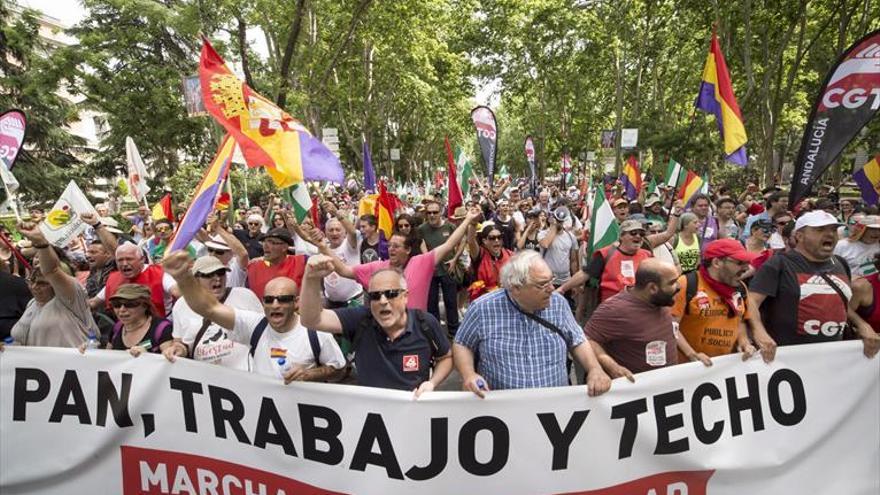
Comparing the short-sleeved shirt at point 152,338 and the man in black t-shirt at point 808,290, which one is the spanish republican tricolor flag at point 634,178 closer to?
the man in black t-shirt at point 808,290

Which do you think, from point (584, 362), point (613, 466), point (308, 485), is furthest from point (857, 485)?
point (308, 485)

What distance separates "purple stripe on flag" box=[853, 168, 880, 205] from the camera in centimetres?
758

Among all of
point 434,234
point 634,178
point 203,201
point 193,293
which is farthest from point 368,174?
point 193,293

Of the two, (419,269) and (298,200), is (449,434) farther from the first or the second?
(298,200)

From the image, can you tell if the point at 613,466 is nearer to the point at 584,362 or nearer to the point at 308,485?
the point at 584,362

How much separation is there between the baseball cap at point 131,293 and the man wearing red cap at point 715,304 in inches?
131

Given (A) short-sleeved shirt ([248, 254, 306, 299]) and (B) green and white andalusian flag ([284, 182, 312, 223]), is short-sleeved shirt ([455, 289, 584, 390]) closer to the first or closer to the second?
(B) green and white andalusian flag ([284, 182, 312, 223])

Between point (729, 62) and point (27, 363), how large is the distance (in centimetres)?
2229

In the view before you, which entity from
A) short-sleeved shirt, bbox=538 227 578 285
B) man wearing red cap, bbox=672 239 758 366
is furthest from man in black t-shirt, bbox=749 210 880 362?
short-sleeved shirt, bbox=538 227 578 285

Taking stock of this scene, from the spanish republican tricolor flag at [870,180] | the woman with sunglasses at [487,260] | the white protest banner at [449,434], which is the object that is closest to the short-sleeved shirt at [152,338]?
the white protest banner at [449,434]

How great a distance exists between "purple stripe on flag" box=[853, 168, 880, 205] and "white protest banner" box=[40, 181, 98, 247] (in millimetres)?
9248

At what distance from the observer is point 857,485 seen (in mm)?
2980

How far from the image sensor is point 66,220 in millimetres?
5680

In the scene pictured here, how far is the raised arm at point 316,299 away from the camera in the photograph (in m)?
2.72
